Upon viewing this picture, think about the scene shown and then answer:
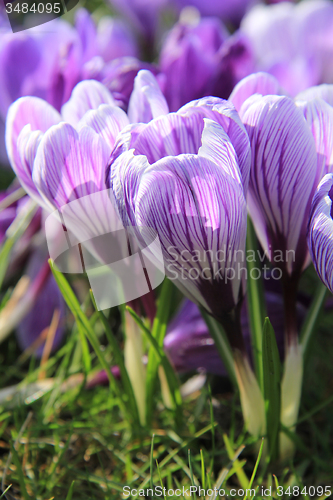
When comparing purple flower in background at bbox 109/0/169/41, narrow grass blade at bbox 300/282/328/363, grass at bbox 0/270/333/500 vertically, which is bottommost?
grass at bbox 0/270/333/500

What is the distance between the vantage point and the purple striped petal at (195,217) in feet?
1.22

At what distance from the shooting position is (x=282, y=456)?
56cm

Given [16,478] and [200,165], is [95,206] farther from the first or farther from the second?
[16,478]

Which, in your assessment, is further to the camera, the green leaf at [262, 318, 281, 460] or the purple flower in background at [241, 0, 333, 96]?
the purple flower in background at [241, 0, 333, 96]

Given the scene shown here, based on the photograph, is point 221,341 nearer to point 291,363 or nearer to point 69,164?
point 291,363

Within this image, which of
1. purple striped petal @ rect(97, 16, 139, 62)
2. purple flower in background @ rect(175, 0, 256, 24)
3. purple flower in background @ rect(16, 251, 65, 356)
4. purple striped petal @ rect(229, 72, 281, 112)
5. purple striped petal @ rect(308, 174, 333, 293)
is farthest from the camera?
purple flower in background @ rect(175, 0, 256, 24)

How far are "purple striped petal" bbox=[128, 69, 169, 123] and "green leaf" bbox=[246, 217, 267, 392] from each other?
6.3 inches

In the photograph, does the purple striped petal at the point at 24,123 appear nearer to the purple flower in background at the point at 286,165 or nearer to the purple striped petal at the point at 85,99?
the purple striped petal at the point at 85,99

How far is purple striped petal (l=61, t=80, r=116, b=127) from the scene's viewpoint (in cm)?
49

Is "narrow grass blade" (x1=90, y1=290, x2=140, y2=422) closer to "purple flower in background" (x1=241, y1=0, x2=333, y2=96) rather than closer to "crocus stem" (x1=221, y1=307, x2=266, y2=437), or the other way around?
"crocus stem" (x1=221, y1=307, x2=266, y2=437)

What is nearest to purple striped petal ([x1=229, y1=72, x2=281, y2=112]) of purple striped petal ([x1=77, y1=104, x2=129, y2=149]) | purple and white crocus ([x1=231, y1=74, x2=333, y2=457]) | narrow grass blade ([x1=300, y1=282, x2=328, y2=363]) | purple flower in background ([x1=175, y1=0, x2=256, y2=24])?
purple and white crocus ([x1=231, y1=74, x2=333, y2=457])

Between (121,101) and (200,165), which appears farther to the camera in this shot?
(121,101)

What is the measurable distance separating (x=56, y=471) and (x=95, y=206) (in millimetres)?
362

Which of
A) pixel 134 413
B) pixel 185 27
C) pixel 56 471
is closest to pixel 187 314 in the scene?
pixel 134 413
